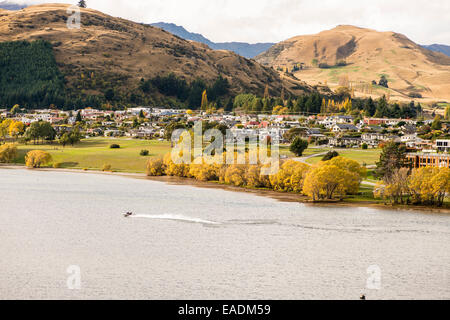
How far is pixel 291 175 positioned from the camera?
208 ft

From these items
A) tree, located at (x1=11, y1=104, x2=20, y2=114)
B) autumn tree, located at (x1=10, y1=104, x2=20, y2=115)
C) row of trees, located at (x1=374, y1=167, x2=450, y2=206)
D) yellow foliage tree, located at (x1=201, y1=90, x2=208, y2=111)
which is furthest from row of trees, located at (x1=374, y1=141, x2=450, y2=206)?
yellow foliage tree, located at (x1=201, y1=90, x2=208, y2=111)

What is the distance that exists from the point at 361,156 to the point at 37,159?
51067 millimetres

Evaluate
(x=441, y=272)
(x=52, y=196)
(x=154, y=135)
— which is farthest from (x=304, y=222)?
(x=154, y=135)

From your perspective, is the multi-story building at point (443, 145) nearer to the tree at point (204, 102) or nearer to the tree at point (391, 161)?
the tree at point (391, 161)

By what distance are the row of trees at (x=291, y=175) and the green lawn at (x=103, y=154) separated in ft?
22.8

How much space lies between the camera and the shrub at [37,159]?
8694cm

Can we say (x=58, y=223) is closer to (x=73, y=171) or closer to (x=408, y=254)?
(x=408, y=254)

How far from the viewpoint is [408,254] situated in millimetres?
37938

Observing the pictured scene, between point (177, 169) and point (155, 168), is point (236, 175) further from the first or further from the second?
point (155, 168)

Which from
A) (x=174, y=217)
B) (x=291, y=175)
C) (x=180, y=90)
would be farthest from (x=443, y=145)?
(x=180, y=90)

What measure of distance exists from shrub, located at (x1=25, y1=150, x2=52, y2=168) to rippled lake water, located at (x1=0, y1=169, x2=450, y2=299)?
28624 millimetres

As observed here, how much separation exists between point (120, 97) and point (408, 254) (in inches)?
5860

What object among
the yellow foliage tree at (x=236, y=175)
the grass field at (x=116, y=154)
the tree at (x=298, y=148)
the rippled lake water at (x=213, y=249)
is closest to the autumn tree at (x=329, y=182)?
the rippled lake water at (x=213, y=249)
